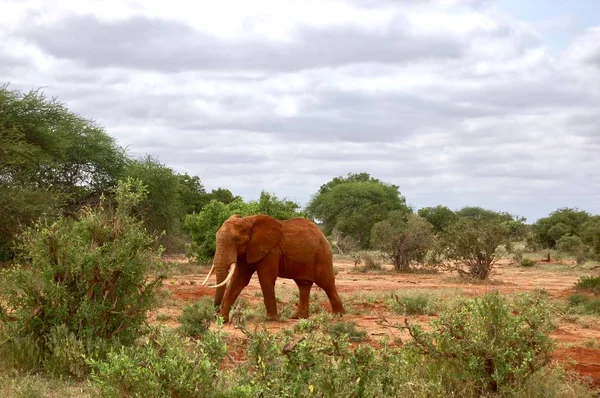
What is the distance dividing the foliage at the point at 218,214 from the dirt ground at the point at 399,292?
979mm

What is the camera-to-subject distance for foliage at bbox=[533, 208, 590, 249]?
51.1 m

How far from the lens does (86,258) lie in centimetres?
819

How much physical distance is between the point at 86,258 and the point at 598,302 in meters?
12.1

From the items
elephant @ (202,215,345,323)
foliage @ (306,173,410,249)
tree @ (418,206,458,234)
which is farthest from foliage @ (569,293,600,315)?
tree @ (418,206,458,234)

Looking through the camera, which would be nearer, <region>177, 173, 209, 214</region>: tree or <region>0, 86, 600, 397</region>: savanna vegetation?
<region>0, 86, 600, 397</region>: savanna vegetation

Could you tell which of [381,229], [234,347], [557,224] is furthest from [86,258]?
→ [557,224]

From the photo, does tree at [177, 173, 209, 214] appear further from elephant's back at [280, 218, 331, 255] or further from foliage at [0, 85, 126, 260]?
elephant's back at [280, 218, 331, 255]

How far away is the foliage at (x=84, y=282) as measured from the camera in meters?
8.23

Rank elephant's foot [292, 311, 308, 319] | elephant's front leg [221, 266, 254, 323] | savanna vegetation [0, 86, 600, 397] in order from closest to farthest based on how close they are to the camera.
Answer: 1. savanna vegetation [0, 86, 600, 397]
2. elephant's front leg [221, 266, 254, 323]
3. elephant's foot [292, 311, 308, 319]

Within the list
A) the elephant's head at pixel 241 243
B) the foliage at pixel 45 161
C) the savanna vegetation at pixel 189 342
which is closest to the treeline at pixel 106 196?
the foliage at pixel 45 161

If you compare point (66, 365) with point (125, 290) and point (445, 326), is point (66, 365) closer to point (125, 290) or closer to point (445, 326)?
point (125, 290)

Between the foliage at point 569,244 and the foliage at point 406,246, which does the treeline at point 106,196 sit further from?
the foliage at point 569,244

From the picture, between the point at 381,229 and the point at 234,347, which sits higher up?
the point at 381,229

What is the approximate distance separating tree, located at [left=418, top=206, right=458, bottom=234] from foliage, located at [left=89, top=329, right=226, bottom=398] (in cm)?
5559
